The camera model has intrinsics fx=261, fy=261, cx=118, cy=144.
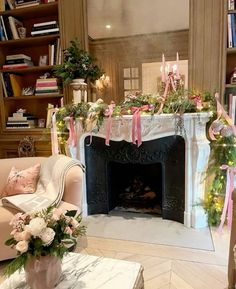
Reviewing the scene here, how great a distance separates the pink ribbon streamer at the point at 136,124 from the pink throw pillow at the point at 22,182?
1009mm

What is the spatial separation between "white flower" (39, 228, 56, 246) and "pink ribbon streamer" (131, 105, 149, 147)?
1625 millimetres

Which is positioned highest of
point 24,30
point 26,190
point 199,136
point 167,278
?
point 24,30

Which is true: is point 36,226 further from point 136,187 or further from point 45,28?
point 45,28

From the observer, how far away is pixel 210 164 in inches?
104

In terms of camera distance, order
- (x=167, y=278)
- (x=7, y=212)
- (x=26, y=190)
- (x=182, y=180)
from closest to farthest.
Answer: (x=167, y=278) < (x=7, y=212) < (x=26, y=190) < (x=182, y=180)

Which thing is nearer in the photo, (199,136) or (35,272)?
(35,272)

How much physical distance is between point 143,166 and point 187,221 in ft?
2.92

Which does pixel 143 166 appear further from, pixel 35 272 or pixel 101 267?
pixel 35 272

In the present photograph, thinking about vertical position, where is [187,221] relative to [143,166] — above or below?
below

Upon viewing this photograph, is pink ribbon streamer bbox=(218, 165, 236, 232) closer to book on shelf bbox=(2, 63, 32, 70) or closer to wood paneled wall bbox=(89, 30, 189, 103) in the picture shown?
wood paneled wall bbox=(89, 30, 189, 103)

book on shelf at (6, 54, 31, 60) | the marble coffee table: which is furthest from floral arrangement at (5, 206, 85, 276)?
book on shelf at (6, 54, 31, 60)

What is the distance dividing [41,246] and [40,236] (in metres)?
0.05

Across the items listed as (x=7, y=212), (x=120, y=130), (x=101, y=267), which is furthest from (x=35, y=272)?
(x=120, y=130)

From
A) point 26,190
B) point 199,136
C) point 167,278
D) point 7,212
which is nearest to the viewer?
point 167,278
